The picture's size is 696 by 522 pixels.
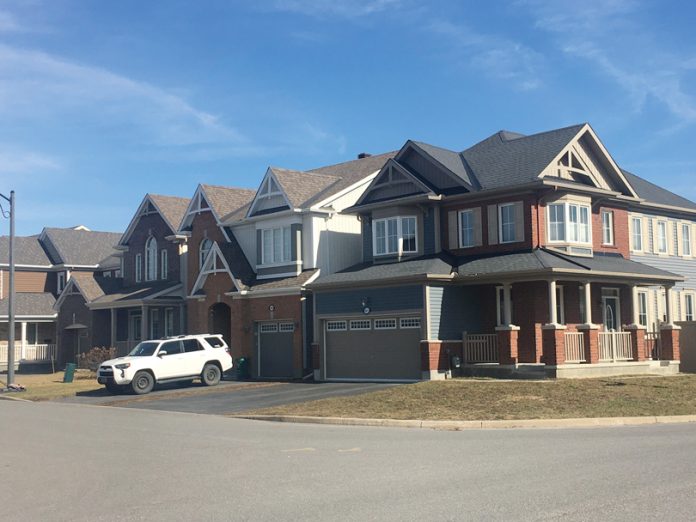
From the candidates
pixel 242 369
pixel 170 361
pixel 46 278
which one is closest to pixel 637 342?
pixel 242 369

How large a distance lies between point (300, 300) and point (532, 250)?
9.69 m

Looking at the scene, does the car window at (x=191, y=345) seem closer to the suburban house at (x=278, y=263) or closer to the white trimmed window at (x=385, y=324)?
the suburban house at (x=278, y=263)

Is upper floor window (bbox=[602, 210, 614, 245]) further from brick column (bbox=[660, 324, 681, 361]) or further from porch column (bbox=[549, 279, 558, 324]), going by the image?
porch column (bbox=[549, 279, 558, 324])

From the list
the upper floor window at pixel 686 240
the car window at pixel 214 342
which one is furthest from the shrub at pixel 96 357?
the upper floor window at pixel 686 240

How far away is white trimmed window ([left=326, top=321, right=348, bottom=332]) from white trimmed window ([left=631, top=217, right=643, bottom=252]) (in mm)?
13185

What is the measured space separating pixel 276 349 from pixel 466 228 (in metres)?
9.59

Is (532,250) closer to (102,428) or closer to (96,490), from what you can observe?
(102,428)

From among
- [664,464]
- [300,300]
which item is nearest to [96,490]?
[664,464]

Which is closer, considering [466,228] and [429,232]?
[466,228]

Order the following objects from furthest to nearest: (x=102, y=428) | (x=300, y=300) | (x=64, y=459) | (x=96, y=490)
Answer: (x=300, y=300) → (x=102, y=428) → (x=64, y=459) → (x=96, y=490)

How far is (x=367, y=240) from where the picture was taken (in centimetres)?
3497

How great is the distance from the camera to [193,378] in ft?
105

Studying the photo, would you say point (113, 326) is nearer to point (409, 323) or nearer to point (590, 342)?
point (409, 323)

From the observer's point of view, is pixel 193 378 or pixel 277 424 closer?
pixel 277 424
